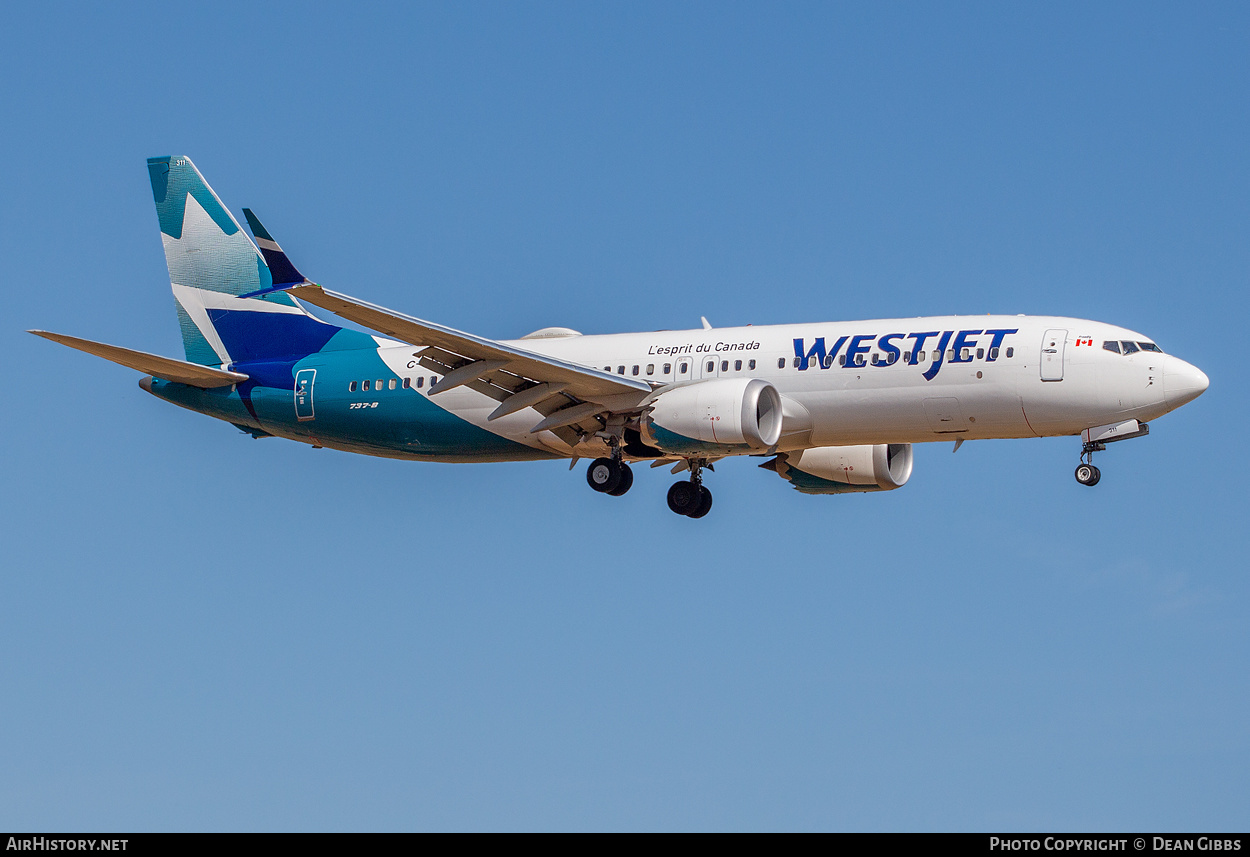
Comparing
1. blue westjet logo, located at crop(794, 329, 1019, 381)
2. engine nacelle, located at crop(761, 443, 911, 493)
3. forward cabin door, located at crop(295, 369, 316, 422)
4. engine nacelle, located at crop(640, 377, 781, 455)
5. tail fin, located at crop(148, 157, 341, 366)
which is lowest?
engine nacelle, located at crop(640, 377, 781, 455)

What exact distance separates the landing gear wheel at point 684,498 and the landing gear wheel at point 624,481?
181 centimetres

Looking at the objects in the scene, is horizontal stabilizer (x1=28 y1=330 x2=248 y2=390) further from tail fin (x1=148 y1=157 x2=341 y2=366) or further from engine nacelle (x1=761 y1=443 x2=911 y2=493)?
engine nacelle (x1=761 y1=443 x2=911 y2=493)

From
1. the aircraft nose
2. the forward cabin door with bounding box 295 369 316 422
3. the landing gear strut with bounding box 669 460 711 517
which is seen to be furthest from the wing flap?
the aircraft nose

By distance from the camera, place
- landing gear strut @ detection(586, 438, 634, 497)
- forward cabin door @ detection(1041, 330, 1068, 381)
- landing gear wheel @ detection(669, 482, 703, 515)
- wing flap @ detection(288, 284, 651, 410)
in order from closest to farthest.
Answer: wing flap @ detection(288, 284, 651, 410), forward cabin door @ detection(1041, 330, 1068, 381), landing gear strut @ detection(586, 438, 634, 497), landing gear wheel @ detection(669, 482, 703, 515)

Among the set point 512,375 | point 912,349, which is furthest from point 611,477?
point 912,349

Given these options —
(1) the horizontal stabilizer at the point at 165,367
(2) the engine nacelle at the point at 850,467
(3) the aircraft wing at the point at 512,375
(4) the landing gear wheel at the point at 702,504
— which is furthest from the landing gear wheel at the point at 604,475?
(1) the horizontal stabilizer at the point at 165,367

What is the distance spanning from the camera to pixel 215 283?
159 feet

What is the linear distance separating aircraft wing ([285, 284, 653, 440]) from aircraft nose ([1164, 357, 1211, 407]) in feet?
41.3

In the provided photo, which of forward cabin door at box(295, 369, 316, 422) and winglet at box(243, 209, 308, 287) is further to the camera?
forward cabin door at box(295, 369, 316, 422)

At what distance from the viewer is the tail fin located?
47094 millimetres

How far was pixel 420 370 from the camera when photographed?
44125mm

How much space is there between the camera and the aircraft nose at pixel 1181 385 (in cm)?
3781

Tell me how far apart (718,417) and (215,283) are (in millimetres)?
18176
